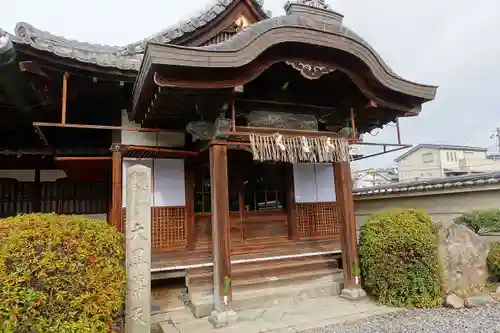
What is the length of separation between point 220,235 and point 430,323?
3.46 m

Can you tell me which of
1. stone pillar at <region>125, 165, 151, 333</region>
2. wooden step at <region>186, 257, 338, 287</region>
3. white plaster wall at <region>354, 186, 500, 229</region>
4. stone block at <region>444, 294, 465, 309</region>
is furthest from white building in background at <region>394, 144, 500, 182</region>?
stone pillar at <region>125, 165, 151, 333</region>

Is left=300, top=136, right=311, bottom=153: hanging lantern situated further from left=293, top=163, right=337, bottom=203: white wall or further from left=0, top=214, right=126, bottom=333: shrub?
left=0, top=214, right=126, bottom=333: shrub

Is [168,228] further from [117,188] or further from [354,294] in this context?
[354,294]

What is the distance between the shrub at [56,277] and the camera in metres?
3.45

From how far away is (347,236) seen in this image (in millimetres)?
6641

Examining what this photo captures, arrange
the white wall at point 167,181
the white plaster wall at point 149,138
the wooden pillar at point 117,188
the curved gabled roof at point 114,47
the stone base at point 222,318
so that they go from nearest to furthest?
the curved gabled roof at point 114,47 < the stone base at point 222,318 < the wooden pillar at point 117,188 < the white plaster wall at point 149,138 < the white wall at point 167,181

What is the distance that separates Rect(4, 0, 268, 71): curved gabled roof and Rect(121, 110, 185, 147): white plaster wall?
4.40 feet

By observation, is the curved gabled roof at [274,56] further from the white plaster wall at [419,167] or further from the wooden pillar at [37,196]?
the white plaster wall at [419,167]

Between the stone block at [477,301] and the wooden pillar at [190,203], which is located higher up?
the wooden pillar at [190,203]

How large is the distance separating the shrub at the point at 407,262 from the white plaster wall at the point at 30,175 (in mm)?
7782

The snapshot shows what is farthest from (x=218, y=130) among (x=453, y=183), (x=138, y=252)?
(x=453, y=183)

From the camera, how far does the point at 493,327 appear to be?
16.2 ft

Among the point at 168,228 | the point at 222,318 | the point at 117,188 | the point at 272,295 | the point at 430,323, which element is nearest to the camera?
the point at 430,323

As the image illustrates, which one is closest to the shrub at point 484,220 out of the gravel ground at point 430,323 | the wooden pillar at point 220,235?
the gravel ground at point 430,323
